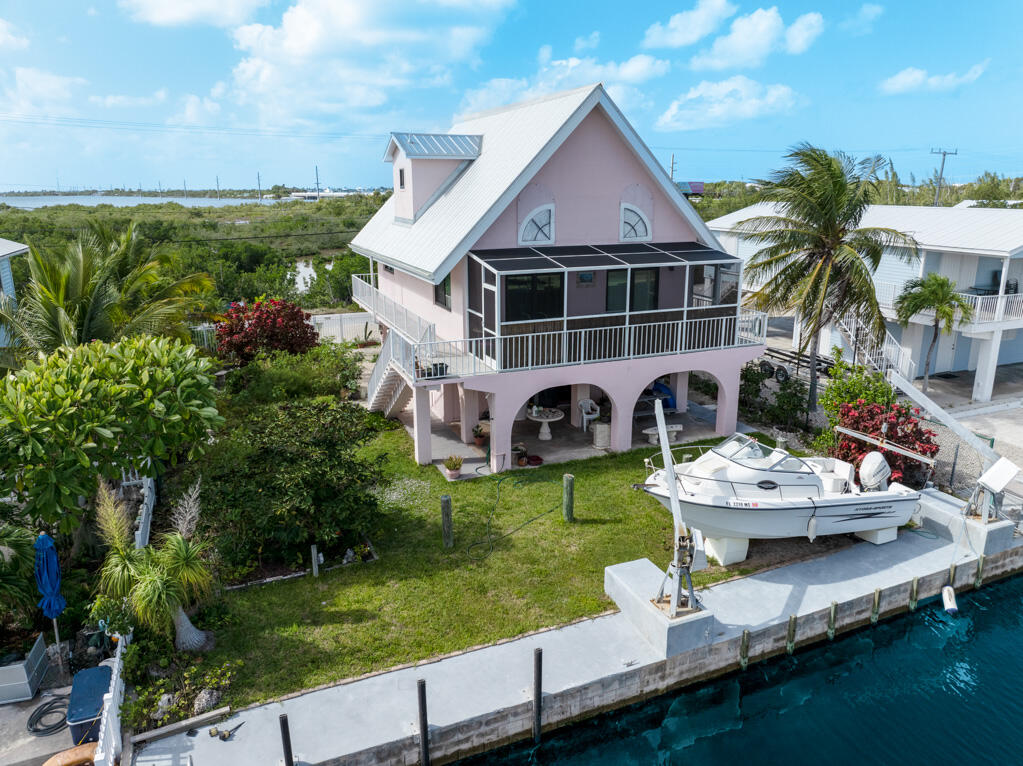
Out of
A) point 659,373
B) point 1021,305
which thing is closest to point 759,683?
point 659,373

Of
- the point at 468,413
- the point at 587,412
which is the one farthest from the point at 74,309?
the point at 587,412

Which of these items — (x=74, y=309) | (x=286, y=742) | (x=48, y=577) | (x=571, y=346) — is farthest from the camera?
(x=571, y=346)

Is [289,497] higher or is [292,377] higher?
[292,377]

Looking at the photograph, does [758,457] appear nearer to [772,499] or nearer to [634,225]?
[772,499]

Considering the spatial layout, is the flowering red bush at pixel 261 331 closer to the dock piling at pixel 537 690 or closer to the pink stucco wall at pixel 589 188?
the pink stucco wall at pixel 589 188

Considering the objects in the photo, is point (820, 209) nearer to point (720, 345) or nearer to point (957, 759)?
point (720, 345)

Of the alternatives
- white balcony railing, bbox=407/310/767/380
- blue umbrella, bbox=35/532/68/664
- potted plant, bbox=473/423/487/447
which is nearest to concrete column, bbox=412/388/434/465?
white balcony railing, bbox=407/310/767/380

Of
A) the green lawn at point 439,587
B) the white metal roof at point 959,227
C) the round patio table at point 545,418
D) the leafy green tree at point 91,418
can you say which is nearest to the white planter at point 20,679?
the leafy green tree at point 91,418
